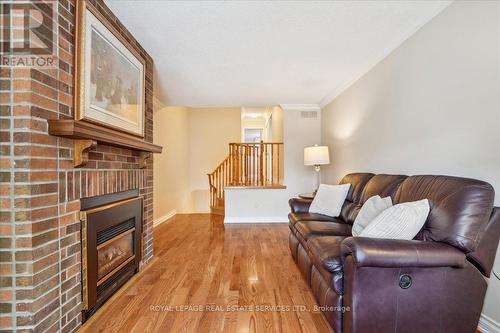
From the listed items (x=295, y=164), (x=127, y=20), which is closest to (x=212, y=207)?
(x=295, y=164)

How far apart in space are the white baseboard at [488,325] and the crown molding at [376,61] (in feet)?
7.58

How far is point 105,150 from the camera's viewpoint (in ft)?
6.39

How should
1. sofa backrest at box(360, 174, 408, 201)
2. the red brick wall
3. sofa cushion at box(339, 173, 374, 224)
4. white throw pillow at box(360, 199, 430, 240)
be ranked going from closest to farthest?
the red brick wall → white throw pillow at box(360, 199, 430, 240) → sofa backrest at box(360, 174, 408, 201) → sofa cushion at box(339, 173, 374, 224)

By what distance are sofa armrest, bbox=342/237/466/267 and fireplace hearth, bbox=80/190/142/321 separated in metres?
1.75

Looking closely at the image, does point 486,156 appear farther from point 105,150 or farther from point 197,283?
point 105,150

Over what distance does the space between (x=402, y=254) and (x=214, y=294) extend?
1538 millimetres

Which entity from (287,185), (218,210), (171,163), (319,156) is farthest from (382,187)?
(171,163)

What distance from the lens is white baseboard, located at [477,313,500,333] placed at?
1.51 m

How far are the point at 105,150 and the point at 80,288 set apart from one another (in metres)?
1.02

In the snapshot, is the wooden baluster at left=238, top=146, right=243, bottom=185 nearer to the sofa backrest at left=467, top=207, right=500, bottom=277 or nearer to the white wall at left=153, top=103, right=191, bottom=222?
the white wall at left=153, top=103, right=191, bottom=222

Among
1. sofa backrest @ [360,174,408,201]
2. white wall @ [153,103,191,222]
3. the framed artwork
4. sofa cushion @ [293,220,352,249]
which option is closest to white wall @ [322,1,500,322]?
sofa backrest @ [360,174,408,201]

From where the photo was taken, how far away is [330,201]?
9.55 ft

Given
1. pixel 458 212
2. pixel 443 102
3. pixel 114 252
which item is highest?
pixel 443 102

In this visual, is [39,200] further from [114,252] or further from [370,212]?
[370,212]
